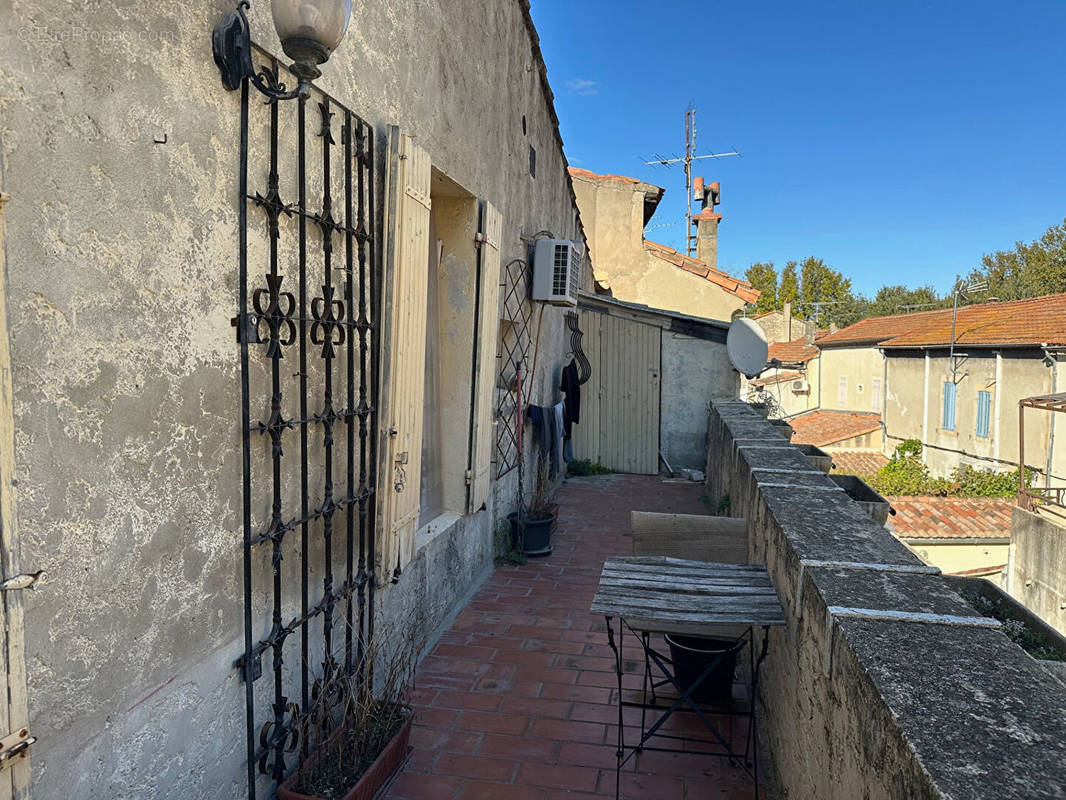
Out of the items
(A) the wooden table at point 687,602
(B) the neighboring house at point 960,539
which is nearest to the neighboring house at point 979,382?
(B) the neighboring house at point 960,539

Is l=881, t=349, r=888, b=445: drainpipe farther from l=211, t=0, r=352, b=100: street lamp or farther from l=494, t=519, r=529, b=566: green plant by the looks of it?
l=211, t=0, r=352, b=100: street lamp

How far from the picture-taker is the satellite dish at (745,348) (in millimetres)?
8977

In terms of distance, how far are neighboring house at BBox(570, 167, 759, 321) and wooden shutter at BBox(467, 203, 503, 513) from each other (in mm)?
11793

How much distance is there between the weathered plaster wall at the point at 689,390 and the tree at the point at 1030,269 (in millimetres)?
37376

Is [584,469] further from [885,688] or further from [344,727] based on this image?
[885,688]

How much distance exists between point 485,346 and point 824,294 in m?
49.6

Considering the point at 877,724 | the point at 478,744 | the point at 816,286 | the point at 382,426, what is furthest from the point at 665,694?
the point at 816,286

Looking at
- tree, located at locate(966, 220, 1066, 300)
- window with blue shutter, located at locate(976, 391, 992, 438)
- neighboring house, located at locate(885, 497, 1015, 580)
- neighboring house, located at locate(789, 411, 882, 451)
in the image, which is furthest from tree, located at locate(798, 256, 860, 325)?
neighboring house, located at locate(885, 497, 1015, 580)

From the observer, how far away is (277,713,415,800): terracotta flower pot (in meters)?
2.30

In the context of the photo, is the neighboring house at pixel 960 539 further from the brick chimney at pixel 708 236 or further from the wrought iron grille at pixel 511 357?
the wrought iron grille at pixel 511 357

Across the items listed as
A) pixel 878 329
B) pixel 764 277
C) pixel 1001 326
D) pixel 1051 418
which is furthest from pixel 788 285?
pixel 1051 418

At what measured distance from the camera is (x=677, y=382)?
960 cm

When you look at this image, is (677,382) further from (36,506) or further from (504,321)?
(36,506)

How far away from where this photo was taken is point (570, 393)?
8633 millimetres
